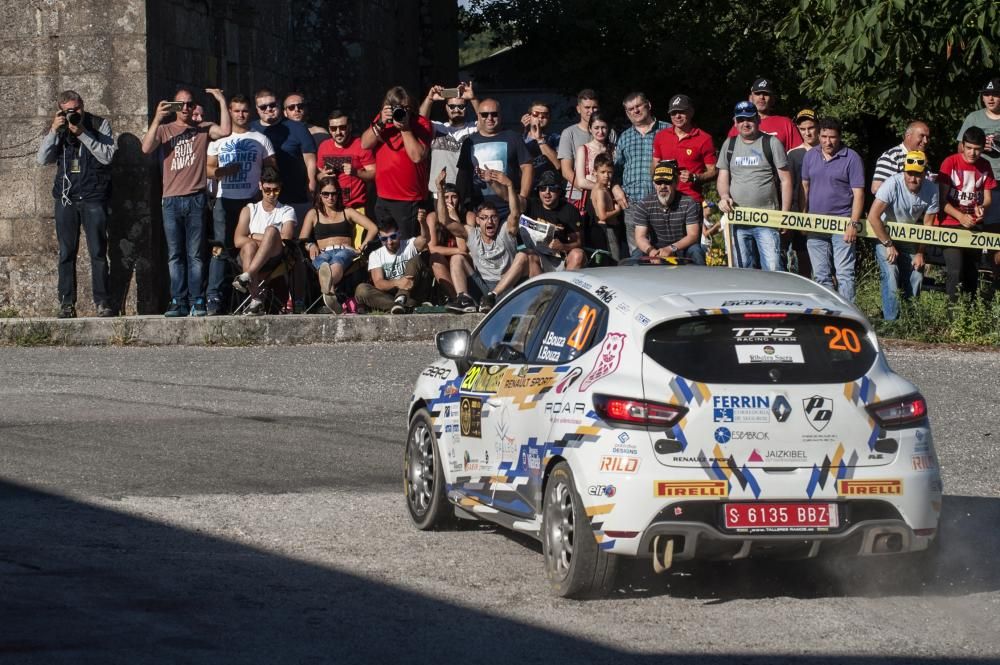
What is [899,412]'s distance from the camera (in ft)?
23.1

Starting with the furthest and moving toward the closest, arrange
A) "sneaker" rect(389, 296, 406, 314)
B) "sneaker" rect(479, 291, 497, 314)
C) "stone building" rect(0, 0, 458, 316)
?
"stone building" rect(0, 0, 458, 316)
"sneaker" rect(389, 296, 406, 314)
"sneaker" rect(479, 291, 497, 314)

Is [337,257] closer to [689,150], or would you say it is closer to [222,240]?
[222,240]

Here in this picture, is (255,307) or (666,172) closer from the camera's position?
(666,172)

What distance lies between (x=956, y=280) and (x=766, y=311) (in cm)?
1042

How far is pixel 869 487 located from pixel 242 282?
11.4 meters

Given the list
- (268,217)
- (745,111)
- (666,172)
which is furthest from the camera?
(268,217)

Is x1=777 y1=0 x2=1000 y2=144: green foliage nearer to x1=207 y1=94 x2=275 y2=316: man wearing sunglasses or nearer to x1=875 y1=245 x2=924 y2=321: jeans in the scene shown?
x1=875 y1=245 x2=924 y2=321: jeans

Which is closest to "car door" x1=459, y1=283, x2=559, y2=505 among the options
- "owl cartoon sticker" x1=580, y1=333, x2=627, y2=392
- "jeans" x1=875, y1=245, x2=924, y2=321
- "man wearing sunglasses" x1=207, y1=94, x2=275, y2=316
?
"owl cartoon sticker" x1=580, y1=333, x2=627, y2=392

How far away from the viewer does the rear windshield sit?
6980 millimetres

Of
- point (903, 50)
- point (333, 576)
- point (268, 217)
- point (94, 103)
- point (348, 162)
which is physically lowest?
point (333, 576)

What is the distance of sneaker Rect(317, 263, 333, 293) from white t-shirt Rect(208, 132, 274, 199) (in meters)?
1.10

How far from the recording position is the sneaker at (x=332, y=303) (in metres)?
17.9

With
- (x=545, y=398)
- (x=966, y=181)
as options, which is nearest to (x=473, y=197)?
(x=966, y=181)

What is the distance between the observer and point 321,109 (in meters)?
27.6
